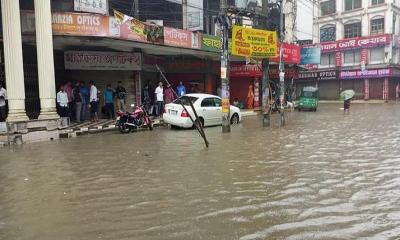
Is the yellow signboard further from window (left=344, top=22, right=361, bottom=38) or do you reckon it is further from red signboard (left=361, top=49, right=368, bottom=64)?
window (left=344, top=22, right=361, bottom=38)

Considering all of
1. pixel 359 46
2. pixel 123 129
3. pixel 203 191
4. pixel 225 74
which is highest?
pixel 359 46

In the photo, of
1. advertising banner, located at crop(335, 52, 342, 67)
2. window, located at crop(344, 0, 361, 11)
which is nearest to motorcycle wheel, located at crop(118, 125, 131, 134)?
advertising banner, located at crop(335, 52, 342, 67)

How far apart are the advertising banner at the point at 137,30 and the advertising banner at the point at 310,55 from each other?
59.3 feet

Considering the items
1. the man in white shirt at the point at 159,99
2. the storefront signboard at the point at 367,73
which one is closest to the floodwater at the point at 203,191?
the man in white shirt at the point at 159,99

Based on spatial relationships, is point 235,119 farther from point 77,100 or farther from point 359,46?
point 359,46

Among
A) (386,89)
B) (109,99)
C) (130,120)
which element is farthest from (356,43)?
(130,120)

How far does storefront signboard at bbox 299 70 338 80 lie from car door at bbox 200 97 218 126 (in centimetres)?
3862

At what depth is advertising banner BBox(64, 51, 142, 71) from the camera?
2058 centimetres

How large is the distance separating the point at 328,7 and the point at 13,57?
4923cm

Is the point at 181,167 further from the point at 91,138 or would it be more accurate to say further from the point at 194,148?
the point at 91,138

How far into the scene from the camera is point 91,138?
1563 cm

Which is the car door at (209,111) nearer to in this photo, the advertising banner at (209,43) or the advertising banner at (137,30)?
the advertising banner at (137,30)

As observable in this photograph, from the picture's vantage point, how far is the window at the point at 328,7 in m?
55.6

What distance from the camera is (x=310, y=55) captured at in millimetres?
35500
